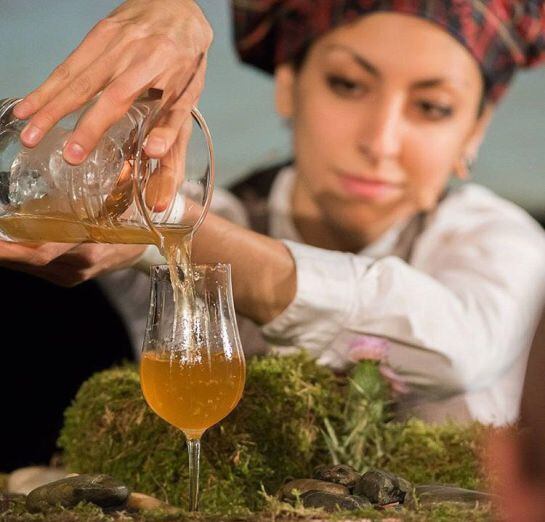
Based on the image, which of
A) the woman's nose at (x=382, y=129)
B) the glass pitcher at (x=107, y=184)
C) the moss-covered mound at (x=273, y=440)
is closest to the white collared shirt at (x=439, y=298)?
the woman's nose at (x=382, y=129)

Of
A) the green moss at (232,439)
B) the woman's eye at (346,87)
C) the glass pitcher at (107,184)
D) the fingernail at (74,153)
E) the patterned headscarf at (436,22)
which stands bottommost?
the green moss at (232,439)

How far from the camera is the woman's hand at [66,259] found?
191 centimetres

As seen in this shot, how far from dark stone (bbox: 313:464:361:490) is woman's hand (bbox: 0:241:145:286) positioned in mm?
673

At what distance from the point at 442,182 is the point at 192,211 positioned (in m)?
1.58

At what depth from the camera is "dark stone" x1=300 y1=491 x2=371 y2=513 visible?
1.65 metres

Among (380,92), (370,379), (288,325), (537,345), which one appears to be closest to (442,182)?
(380,92)

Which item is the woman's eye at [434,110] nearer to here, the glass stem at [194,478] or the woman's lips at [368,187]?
the woman's lips at [368,187]

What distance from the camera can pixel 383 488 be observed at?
1755 millimetres

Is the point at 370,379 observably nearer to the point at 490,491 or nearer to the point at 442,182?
the point at 490,491

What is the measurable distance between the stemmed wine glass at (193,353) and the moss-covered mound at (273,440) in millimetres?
316

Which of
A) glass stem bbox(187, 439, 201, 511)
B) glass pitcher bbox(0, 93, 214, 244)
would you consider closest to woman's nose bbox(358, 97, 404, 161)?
glass pitcher bbox(0, 93, 214, 244)

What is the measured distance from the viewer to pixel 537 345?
2.48ft

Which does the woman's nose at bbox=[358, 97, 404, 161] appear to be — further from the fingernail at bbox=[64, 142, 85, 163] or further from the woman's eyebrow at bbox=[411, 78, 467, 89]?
the fingernail at bbox=[64, 142, 85, 163]

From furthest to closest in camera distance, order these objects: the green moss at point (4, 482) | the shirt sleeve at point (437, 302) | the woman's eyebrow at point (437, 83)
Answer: the woman's eyebrow at point (437, 83), the shirt sleeve at point (437, 302), the green moss at point (4, 482)
